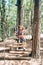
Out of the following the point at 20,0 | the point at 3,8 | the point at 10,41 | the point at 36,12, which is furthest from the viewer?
the point at 3,8

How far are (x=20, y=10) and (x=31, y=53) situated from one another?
7.69 ft

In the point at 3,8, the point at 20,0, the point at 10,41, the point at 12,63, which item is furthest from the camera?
the point at 3,8

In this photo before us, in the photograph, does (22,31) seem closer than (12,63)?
No

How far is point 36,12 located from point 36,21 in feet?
0.87

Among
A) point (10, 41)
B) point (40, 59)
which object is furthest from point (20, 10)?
point (40, 59)

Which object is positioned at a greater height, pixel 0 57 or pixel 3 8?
pixel 3 8

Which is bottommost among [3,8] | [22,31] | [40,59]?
[40,59]

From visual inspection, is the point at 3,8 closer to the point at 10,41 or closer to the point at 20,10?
the point at 20,10

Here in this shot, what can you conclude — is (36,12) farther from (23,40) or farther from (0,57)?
(0,57)

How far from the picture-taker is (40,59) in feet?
23.0

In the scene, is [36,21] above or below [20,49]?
above

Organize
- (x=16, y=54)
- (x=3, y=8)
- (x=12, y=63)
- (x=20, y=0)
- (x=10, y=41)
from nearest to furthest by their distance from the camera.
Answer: (x=12, y=63)
(x=16, y=54)
(x=10, y=41)
(x=20, y=0)
(x=3, y=8)

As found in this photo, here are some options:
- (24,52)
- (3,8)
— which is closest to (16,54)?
(24,52)

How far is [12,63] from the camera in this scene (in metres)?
6.39
